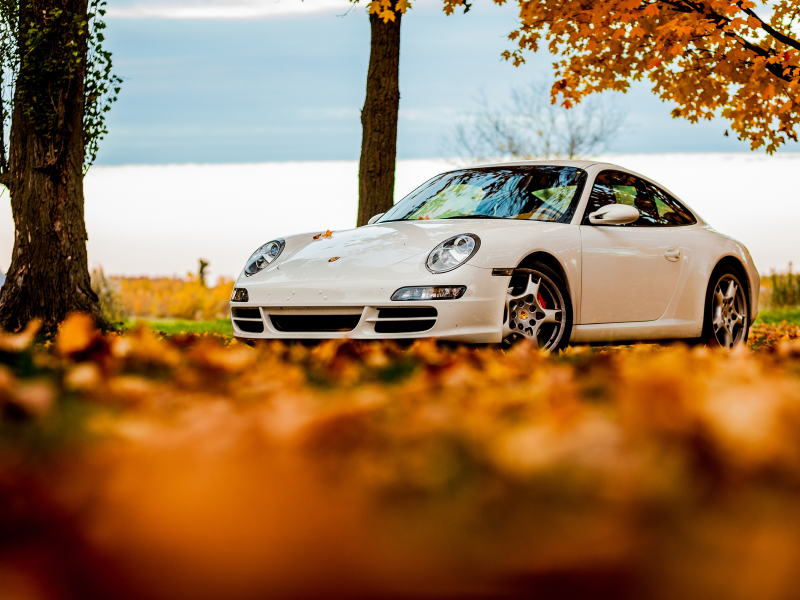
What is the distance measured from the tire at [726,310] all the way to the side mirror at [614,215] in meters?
1.24

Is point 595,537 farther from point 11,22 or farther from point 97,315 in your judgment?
point 11,22

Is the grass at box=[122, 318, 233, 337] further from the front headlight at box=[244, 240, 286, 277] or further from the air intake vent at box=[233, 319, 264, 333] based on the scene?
the air intake vent at box=[233, 319, 264, 333]

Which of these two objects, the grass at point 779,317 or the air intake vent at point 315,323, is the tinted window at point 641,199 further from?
the grass at point 779,317

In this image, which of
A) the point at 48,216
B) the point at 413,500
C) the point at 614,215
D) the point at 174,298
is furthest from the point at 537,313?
the point at 174,298

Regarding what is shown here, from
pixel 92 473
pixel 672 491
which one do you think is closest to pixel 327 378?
pixel 92 473

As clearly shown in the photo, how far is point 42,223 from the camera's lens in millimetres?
8516

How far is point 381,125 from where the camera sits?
9.27 metres

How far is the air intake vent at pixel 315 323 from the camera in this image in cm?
489

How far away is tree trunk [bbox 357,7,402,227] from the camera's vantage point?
9.27 metres

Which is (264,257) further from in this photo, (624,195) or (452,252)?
(624,195)

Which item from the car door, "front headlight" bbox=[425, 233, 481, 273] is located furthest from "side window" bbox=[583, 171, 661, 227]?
"front headlight" bbox=[425, 233, 481, 273]

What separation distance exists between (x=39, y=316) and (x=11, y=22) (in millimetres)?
3103

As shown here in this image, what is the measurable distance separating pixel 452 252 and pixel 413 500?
355 centimetres

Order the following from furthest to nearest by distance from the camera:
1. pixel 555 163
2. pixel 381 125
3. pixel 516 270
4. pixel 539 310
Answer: pixel 381 125 → pixel 555 163 → pixel 539 310 → pixel 516 270
